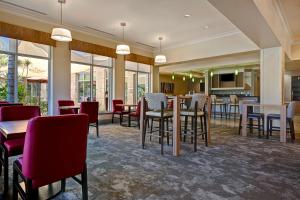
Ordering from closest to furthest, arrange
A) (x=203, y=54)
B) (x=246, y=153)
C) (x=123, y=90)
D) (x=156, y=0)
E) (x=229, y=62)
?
1. (x=246, y=153)
2. (x=156, y=0)
3. (x=203, y=54)
4. (x=123, y=90)
5. (x=229, y=62)

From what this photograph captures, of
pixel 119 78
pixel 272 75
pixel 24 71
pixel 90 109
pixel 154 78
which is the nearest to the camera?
pixel 90 109

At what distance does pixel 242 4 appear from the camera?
10.0 feet

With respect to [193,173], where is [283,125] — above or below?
above

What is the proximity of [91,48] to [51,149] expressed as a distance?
560 centimetres

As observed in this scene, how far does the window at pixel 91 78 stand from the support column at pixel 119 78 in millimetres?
207

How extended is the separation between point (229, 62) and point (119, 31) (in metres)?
5.68

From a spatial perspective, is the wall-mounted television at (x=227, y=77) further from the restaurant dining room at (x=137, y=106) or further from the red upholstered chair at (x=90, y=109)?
the red upholstered chair at (x=90, y=109)

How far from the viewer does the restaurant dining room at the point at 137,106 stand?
6.15ft

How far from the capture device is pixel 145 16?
515cm

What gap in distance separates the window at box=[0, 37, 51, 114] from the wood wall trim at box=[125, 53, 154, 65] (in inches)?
117

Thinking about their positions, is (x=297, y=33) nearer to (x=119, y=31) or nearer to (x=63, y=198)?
(x=119, y=31)

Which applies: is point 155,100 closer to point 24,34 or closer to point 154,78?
point 24,34

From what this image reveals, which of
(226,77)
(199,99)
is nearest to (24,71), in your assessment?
(199,99)

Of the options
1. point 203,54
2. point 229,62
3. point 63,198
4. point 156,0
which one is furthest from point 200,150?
point 229,62
